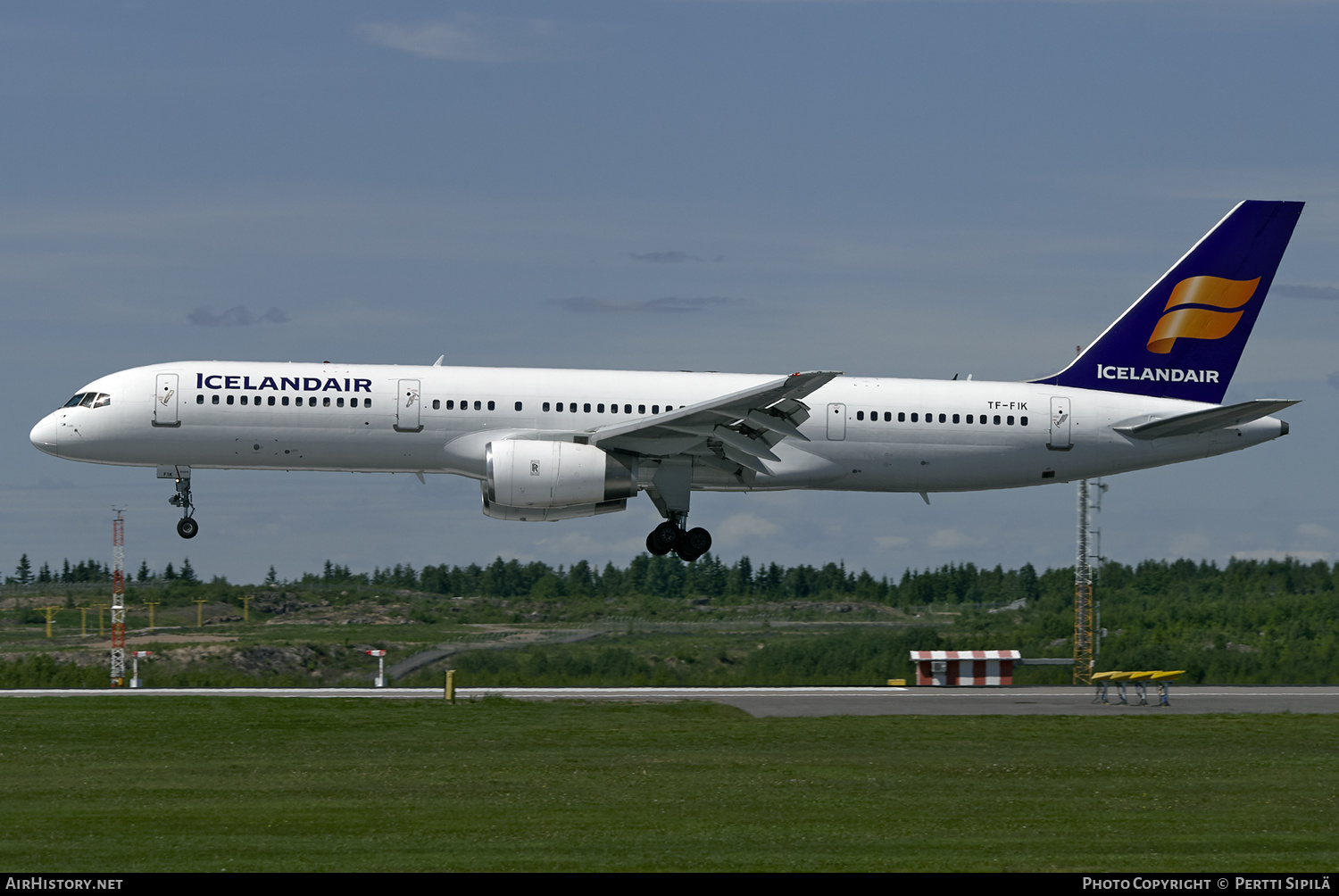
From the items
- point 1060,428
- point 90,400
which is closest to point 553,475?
point 90,400

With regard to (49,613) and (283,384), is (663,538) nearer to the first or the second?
(283,384)

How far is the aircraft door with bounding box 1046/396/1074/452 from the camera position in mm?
37094

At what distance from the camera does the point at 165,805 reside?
1981cm

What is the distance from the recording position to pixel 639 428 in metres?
33.4

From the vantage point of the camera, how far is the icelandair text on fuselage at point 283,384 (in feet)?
112

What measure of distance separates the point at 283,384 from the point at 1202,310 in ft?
84.0

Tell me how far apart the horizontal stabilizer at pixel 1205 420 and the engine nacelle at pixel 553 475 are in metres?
13.8

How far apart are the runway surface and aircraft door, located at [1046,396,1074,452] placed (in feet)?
22.4

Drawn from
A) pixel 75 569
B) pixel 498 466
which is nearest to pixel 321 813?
pixel 498 466

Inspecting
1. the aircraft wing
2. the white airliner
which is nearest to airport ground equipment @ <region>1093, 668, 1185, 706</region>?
the white airliner
